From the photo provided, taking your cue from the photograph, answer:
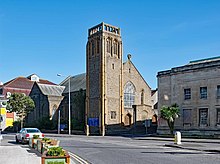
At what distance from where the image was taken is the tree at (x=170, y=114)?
4219 centimetres

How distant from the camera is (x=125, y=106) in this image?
64812 mm

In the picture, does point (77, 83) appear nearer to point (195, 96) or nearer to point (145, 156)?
point (195, 96)

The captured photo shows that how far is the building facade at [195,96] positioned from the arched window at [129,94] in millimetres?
18187

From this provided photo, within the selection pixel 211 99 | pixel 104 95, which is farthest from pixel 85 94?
pixel 211 99

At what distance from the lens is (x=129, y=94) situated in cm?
6694

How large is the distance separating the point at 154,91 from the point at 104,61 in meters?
26.6

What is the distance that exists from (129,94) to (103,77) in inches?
358

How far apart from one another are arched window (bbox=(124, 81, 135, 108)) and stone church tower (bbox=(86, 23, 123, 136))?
8.67 ft

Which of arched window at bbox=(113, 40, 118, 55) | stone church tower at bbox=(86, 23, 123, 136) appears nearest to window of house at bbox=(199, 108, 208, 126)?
stone church tower at bbox=(86, 23, 123, 136)

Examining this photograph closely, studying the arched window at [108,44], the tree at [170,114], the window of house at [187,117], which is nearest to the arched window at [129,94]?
the arched window at [108,44]

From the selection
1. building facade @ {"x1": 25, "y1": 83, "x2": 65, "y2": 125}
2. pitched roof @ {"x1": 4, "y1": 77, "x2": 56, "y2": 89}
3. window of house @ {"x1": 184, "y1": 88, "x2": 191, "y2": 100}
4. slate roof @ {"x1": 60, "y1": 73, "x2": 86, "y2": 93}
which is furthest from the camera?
pitched roof @ {"x1": 4, "y1": 77, "x2": 56, "y2": 89}

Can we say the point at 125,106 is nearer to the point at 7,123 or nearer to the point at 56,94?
the point at 56,94

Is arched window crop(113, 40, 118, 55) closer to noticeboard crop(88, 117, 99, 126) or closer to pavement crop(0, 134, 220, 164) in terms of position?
noticeboard crop(88, 117, 99, 126)

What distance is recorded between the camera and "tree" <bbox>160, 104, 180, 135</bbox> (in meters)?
42.2
